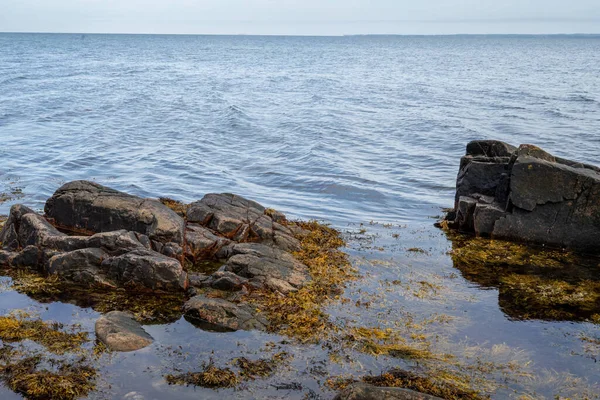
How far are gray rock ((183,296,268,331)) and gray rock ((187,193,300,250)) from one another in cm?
387

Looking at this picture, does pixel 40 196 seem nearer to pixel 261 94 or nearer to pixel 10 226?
pixel 10 226

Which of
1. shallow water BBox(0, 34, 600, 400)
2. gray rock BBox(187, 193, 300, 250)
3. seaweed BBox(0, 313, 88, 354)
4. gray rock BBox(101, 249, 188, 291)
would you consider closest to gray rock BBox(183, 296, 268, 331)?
shallow water BBox(0, 34, 600, 400)

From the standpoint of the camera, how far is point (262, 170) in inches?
1101

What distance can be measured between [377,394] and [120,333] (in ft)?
15.2

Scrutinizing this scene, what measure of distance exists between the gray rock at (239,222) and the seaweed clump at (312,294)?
649 mm

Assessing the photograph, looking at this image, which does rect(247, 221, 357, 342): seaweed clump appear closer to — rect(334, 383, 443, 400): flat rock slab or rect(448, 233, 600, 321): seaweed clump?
rect(334, 383, 443, 400): flat rock slab

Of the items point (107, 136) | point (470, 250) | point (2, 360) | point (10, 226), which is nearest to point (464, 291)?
point (470, 250)

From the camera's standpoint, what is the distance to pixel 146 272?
40.9ft

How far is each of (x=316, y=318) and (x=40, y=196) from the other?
1431cm

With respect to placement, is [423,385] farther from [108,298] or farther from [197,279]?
[108,298]

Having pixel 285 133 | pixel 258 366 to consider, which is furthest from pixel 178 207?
pixel 285 133

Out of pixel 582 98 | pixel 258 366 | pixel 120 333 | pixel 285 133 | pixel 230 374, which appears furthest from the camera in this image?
pixel 582 98

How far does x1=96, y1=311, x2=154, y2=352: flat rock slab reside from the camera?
10.0 metres

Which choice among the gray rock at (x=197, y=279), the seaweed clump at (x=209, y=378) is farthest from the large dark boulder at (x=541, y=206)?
the seaweed clump at (x=209, y=378)
